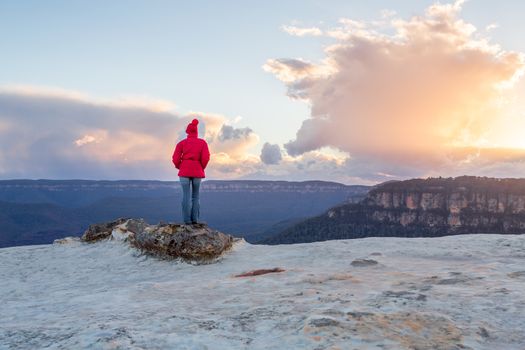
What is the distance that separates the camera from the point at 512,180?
522 feet

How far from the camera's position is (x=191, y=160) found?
1477cm

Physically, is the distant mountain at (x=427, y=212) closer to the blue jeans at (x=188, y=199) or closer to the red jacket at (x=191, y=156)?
the blue jeans at (x=188, y=199)

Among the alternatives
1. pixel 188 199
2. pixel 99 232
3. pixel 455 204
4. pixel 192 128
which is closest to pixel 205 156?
pixel 192 128

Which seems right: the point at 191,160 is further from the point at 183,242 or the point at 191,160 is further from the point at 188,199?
the point at 183,242

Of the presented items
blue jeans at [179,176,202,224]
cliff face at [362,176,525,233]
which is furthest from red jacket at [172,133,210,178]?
cliff face at [362,176,525,233]

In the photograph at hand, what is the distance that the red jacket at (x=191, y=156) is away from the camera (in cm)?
1468

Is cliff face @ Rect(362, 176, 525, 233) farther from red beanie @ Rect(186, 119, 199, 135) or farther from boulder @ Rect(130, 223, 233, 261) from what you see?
red beanie @ Rect(186, 119, 199, 135)

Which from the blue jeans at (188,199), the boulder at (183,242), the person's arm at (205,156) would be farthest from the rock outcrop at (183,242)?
the person's arm at (205,156)

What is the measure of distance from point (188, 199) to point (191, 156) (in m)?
1.57

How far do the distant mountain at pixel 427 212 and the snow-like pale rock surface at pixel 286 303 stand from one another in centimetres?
14663

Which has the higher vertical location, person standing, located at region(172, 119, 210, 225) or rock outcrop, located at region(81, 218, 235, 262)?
person standing, located at region(172, 119, 210, 225)

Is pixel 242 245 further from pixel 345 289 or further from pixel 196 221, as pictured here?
pixel 345 289

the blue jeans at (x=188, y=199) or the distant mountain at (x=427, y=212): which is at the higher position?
the blue jeans at (x=188, y=199)

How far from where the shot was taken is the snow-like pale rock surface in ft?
18.3
